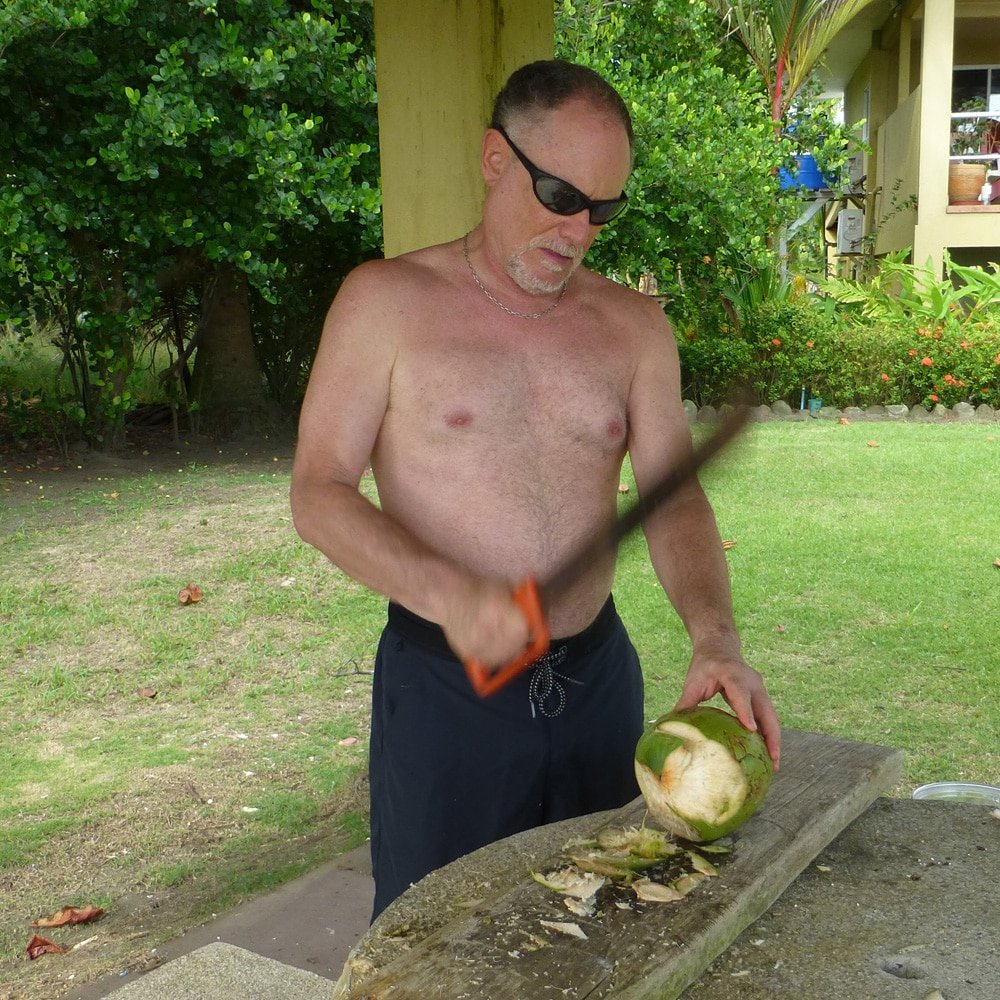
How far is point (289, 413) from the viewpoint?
33.1 ft

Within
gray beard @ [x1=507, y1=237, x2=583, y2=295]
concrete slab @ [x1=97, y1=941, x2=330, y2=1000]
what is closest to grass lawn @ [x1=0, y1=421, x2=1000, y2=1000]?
concrete slab @ [x1=97, y1=941, x2=330, y2=1000]

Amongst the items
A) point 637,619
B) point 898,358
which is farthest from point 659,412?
point 898,358

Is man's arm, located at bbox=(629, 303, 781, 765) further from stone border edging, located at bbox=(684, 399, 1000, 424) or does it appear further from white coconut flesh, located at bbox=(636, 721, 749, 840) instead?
stone border edging, located at bbox=(684, 399, 1000, 424)

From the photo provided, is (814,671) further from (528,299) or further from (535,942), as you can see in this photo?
(535,942)

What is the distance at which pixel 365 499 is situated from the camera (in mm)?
2092

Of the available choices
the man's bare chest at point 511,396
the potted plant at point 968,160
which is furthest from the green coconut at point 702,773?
the potted plant at point 968,160

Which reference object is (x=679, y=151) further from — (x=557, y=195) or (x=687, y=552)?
(x=687, y=552)

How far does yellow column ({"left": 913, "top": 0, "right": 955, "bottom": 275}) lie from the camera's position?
13633 millimetres

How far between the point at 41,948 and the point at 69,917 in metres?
0.16

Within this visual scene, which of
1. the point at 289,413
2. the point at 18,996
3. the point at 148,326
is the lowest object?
the point at 18,996

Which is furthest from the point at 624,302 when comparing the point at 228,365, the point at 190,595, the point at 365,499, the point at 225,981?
the point at 228,365

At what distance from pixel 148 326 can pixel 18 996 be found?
22.7 feet

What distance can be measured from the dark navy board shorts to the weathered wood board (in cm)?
37

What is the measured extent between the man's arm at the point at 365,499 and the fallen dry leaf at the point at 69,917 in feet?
6.18
